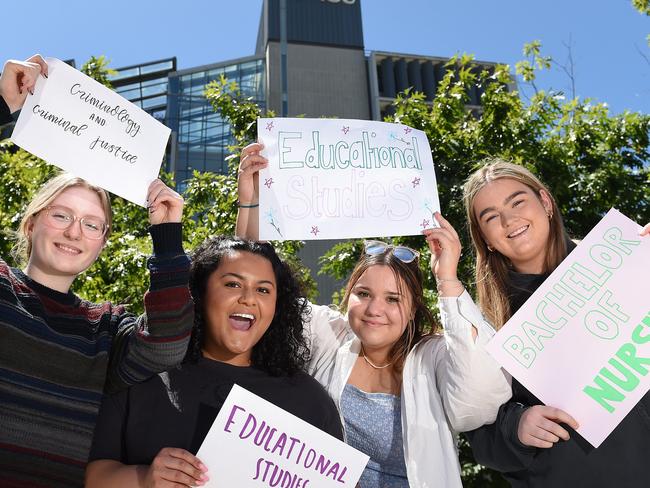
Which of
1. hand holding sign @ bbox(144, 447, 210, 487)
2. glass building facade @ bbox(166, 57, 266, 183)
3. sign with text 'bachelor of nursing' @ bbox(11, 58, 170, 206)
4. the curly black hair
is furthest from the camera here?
glass building facade @ bbox(166, 57, 266, 183)

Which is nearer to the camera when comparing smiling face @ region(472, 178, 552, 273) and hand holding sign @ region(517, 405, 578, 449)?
hand holding sign @ region(517, 405, 578, 449)

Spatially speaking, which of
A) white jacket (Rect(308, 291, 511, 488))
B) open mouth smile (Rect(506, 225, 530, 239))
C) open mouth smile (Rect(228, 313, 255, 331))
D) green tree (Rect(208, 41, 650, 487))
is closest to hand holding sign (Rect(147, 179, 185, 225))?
open mouth smile (Rect(228, 313, 255, 331))

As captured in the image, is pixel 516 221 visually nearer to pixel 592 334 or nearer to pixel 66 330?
pixel 592 334

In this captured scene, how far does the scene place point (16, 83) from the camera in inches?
89.6

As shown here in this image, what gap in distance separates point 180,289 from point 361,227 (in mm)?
1037

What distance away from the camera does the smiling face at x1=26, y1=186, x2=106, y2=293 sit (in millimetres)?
2150

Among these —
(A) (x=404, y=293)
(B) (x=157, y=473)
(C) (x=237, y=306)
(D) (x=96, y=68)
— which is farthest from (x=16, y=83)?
(D) (x=96, y=68)

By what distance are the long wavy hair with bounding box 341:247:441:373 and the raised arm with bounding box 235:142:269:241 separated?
0.57m

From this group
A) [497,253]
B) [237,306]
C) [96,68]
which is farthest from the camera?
[96,68]

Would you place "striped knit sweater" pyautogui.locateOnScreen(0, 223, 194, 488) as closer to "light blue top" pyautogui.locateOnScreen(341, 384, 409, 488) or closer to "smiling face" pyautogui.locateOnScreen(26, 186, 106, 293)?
"smiling face" pyautogui.locateOnScreen(26, 186, 106, 293)

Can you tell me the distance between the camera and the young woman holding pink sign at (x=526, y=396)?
2.18 m

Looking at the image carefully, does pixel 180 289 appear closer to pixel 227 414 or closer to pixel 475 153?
pixel 227 414

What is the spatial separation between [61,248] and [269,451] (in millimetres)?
1063

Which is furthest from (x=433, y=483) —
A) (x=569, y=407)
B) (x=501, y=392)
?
(x=569, y=407)
